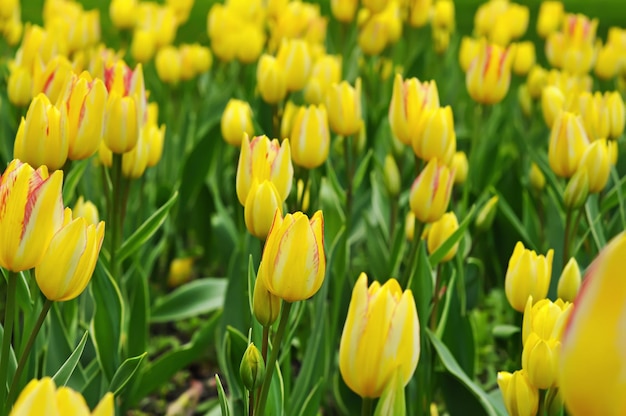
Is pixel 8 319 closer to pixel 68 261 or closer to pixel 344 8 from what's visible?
pixel 68 261

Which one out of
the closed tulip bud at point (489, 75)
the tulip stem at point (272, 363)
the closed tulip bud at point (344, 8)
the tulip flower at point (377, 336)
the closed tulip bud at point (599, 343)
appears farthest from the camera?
the closed tulip bud at point (344, 8)

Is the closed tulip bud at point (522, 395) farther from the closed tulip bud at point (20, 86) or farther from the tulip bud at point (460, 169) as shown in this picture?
the closed tulip bud at point (20, 86)

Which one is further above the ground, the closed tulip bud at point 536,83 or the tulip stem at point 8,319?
the tulip stem at point 8,319

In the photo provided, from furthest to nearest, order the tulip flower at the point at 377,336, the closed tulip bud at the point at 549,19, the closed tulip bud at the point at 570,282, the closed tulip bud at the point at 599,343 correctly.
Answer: the closed tulip bud at the point at 549,19
the closed tulip bud at the point at 570,282
the tulip flower at the point at 377,336
the closed tulip bud at the point at 599,343

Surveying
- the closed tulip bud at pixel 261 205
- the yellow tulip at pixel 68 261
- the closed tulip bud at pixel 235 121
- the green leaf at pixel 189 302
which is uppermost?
the yellow tulip at pixel 68 261

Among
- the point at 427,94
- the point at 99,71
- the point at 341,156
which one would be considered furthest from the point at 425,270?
the point at 341,156

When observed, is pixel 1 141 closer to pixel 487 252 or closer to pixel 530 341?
pixel 487 252

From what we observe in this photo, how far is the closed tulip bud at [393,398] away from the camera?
876 mm

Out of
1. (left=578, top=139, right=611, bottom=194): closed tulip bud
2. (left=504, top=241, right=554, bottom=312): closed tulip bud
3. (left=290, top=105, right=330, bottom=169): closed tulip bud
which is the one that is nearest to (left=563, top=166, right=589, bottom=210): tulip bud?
(left=578, top=139, right=611, bottom=194): closed tulip bud

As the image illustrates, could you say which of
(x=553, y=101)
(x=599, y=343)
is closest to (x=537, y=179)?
(x=553, y=101)

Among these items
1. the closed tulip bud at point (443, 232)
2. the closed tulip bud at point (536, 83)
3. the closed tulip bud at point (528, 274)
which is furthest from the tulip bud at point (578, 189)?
the closed tulip bud at point (536, 83)

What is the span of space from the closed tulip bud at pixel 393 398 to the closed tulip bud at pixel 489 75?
1274 millimetres

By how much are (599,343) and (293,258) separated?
464 mm

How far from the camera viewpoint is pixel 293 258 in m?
0.93
